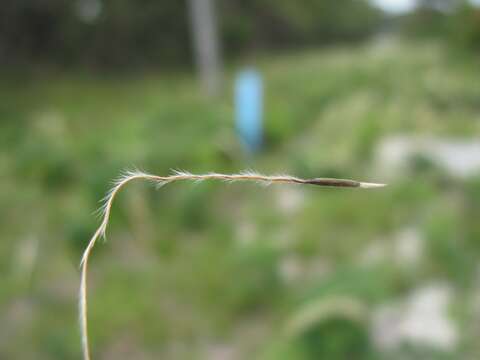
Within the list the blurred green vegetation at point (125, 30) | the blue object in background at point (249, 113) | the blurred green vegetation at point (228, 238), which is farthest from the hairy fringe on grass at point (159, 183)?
the blurred green vegetation at point (125, 30)

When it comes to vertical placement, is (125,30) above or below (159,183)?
above

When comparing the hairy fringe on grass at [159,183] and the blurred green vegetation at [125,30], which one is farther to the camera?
the blurred green vegetation at [125,30]

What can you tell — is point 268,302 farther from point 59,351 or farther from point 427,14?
point 427,14

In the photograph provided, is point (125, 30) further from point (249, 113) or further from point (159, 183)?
point (159, 183)

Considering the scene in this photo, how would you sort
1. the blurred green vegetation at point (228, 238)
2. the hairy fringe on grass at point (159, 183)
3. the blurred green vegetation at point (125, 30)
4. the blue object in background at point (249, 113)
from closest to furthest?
the hairy fringe on grass at point (159, 183) < the blurred green vegetation at point (228, 238) < the blue object in background at point (249, 113) < the blurred green vegetation at point (125, 30)

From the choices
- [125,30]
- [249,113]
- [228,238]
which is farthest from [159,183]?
[125,30]

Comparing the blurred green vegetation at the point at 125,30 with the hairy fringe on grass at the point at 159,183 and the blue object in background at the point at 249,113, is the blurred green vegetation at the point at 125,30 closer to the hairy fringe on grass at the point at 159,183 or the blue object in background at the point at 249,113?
the blue object in background at the point at 249,113

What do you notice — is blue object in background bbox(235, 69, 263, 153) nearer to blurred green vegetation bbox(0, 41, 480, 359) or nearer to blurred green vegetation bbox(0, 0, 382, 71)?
blurred green vegetation bbox(0, 41, 480, 359)

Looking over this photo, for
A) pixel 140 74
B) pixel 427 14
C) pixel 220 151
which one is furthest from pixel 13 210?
pixel 427 14
